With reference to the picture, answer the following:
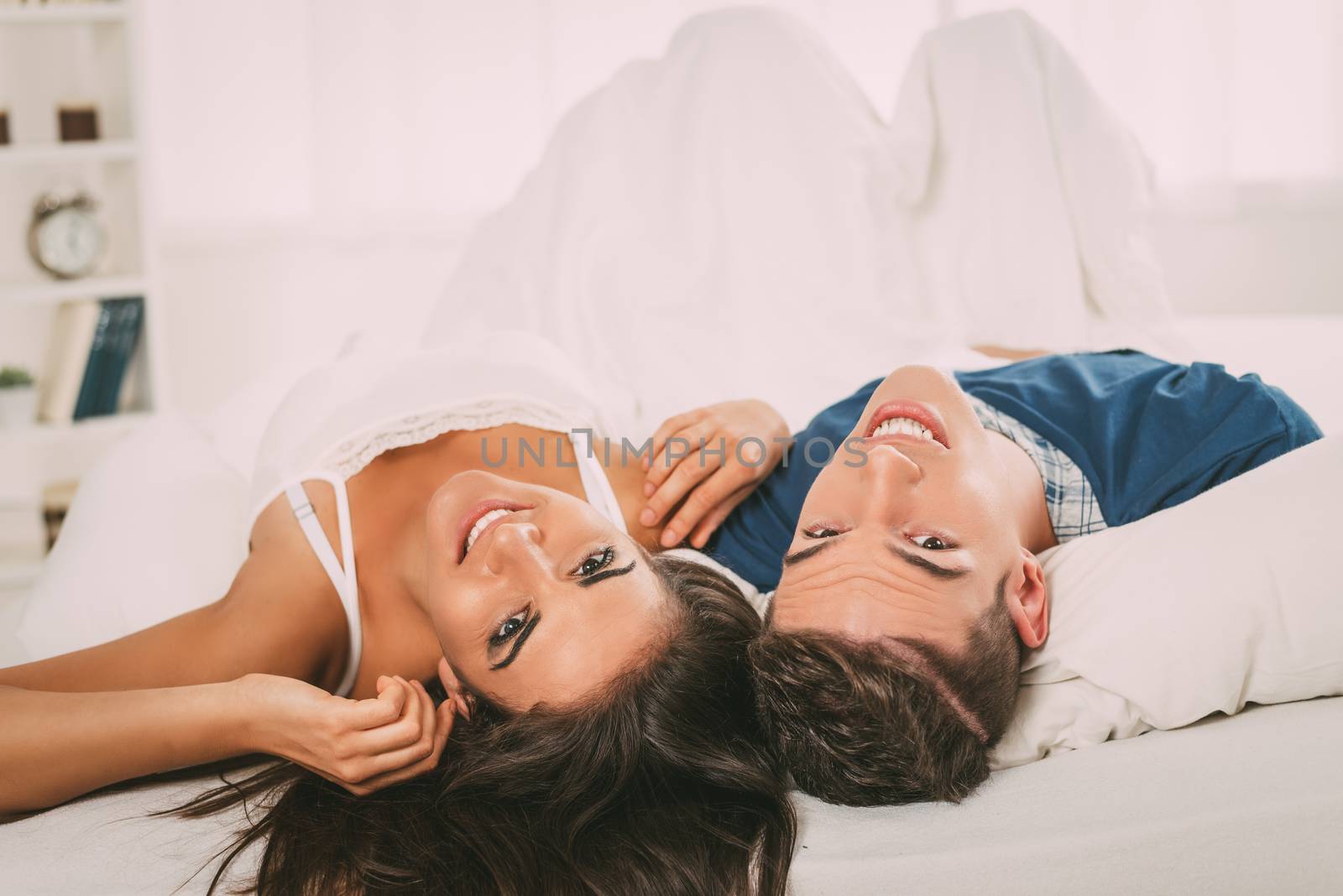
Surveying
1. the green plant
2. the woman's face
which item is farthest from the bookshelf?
the woman's face

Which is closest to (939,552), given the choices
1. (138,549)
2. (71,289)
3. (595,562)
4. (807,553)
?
(807,553)

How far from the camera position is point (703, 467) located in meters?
1.62

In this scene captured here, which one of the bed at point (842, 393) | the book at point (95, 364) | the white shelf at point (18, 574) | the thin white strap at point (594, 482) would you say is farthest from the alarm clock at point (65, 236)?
the thin white strap at point (594, 482)

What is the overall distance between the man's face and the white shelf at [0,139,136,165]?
2.89 metres

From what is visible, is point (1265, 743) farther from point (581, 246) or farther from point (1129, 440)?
point (581, 246)

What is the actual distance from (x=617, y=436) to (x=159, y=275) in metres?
2.18

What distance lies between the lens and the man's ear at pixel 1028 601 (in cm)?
123

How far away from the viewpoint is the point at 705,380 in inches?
92.8

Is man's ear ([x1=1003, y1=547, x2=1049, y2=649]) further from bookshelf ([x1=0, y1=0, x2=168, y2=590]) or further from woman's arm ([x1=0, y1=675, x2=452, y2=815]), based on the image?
bookshelf ([x1=0, y1=0, x2=168, y2=590])

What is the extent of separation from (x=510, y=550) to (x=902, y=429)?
0.50 m

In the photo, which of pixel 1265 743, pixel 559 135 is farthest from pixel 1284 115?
pixel 1265 743

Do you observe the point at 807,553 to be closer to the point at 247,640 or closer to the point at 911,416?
the point at 911,416

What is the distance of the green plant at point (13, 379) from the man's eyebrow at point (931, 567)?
3027 mm

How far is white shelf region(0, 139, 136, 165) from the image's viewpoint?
317cm
